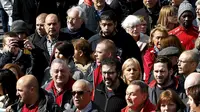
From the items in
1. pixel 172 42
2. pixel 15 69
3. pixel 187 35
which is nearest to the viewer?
pixel 15 69

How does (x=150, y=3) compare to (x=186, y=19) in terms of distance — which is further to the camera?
(x=150, y=3)

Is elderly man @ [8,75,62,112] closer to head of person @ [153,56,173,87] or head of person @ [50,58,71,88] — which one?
head of person @ [50,58,71,88]

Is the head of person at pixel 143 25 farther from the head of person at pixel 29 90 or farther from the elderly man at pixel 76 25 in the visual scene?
the head of person at pixel 29 90

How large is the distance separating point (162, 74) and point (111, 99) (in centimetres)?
85

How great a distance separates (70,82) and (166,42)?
1.98m

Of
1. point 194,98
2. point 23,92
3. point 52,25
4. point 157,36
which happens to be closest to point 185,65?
point 194,98

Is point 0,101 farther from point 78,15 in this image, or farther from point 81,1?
point 81,1

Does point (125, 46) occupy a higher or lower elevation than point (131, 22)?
lower

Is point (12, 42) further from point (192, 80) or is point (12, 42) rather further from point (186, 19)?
point (192, 80)

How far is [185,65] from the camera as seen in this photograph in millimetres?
13781

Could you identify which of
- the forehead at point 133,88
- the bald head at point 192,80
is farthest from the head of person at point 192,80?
the forehead at point 133,88

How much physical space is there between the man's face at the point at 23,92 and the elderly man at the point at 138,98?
4.70ft

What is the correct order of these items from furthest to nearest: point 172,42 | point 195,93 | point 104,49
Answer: point 172,42, point 104,49, point 195,93

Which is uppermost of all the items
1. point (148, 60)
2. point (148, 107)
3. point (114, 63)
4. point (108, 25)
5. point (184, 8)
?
point (184, 8)
